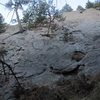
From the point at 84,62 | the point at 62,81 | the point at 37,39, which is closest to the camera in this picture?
the point at 62,81

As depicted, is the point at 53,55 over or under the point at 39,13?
under

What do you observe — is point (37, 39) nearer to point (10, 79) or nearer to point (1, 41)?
point (1, 41)

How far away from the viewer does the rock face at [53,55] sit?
32.8 feet

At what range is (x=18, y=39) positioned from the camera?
543 inches

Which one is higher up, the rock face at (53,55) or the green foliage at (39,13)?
the green foliage at (39,13)

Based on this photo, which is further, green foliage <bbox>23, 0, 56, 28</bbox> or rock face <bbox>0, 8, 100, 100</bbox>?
green foliage <bbox>23, 0, 56, 28</bbox>

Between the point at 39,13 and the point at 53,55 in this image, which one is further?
the point at 39,13

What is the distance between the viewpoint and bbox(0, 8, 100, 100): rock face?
10.0 m

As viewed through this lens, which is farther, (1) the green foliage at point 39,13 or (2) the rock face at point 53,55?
(1) the green foliage at point 39,13

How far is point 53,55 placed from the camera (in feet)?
37.2

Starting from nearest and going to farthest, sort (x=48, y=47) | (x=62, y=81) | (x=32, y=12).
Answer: (x=62, y=81)
(x=48, y=47)
(x=32, y=12)

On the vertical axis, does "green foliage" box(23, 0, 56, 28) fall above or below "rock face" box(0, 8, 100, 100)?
above

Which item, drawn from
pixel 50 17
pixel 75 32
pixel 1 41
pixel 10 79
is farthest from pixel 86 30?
pixel 10 79

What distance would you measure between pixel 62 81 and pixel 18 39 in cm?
518
